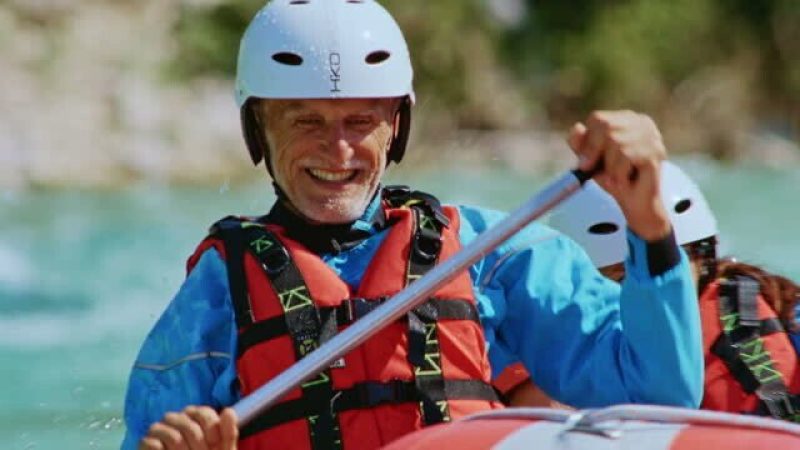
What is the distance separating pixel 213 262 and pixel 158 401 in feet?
0.90

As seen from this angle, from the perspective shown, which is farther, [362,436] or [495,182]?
[495,182]

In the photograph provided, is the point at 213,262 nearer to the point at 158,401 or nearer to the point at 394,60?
the point at 158,401

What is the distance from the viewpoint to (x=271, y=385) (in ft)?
10.2

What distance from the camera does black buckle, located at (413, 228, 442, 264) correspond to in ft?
11.2

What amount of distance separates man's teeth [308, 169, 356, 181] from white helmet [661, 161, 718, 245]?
115cm

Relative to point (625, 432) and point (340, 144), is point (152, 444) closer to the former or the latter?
point (340, 144)

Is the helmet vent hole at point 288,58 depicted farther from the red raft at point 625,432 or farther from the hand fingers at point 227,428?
the red raft at point 625,432

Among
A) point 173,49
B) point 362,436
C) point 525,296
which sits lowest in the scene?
point 362,436

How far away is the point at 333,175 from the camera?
11.2 ft

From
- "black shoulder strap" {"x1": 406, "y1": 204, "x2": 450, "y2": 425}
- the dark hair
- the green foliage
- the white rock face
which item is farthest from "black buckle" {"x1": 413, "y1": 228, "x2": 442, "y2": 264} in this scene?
the green foliage

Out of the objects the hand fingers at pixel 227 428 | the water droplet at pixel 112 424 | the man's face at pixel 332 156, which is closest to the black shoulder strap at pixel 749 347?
the man's face at pixel 332 156

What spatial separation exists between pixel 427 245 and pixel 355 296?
0.17 m

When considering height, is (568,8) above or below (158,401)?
above

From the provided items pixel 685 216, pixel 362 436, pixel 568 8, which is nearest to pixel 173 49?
pixel 568 8
